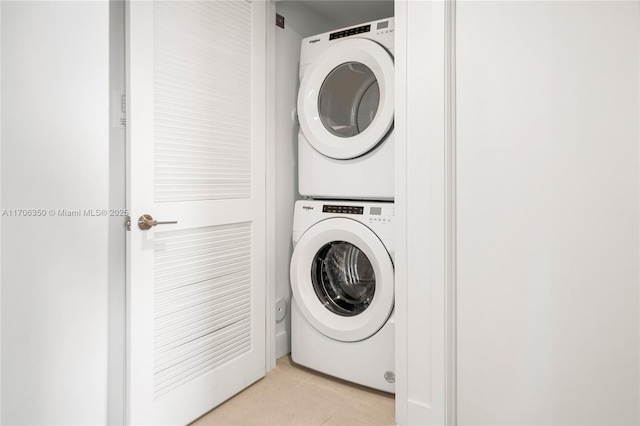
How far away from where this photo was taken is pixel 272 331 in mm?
2133

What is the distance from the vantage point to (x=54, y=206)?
1.29 meters

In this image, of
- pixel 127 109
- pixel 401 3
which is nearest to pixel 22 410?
pixel 127 109

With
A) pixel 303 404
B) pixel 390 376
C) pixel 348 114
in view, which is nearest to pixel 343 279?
pixel 390 376

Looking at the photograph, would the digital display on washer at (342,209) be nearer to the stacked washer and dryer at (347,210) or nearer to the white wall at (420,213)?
the stacked washer and dryer at (347,210)

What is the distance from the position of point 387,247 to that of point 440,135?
1.82 feet

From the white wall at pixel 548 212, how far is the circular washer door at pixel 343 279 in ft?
1.30

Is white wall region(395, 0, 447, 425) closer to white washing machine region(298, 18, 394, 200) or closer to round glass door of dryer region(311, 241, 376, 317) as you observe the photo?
→ white washing machine region(298, 18, 394, 200)

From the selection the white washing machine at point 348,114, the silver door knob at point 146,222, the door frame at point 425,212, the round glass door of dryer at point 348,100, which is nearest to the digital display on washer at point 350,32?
the white washing machine at point 348,114

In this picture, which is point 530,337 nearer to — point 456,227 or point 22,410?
point 456,227

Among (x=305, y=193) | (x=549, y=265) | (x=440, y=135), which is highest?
(x=440, y=135)

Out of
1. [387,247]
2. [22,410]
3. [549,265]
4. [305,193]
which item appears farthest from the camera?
[305,193]

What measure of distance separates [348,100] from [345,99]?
0.05 ft

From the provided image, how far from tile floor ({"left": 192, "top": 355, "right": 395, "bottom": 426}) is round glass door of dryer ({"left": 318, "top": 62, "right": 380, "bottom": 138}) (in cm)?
123

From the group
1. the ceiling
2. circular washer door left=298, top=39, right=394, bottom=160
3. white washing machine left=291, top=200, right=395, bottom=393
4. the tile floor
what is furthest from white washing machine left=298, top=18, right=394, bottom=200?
the tile floor
